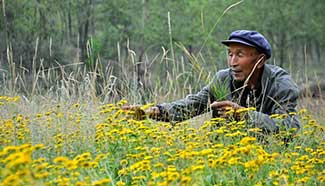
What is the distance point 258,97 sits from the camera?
378 centimetres

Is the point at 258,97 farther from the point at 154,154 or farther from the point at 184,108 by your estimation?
the point at 154,154

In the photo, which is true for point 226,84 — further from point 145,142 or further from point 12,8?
point 12,8

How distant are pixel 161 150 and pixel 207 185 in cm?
47

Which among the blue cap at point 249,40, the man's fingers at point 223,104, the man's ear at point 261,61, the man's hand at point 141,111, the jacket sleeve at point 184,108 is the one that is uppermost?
the blue cap at point 249,40

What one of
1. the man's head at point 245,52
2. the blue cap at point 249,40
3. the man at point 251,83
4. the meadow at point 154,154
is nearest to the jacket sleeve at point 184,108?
the man at point 251,83

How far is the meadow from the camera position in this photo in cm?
203

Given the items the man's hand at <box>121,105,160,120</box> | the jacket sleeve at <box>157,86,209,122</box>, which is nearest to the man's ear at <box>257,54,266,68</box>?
the jacket sleeve at <box>157,86,209,122</box>

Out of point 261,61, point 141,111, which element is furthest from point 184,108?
point 261,61

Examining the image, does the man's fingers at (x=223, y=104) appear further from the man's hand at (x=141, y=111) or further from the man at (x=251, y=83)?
the man's hand at (x=141, y=111)

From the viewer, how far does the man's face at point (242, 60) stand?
359 cm

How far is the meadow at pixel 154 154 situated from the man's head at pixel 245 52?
61 centimetres

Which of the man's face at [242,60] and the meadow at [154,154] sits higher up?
the man's face at [242,60]

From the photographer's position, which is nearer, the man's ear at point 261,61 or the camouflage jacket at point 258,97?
the camouflage jacket at point 258,97

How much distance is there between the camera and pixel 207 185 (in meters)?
2.31
